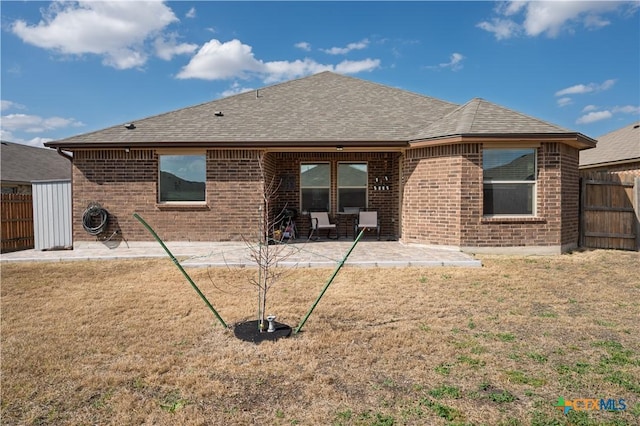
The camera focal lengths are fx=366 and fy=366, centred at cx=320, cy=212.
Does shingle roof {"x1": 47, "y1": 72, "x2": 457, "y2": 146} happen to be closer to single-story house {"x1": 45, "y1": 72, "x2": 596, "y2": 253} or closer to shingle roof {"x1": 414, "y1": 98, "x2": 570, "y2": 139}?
single-story house {"x1": 45, "y1": 72, "x2": 596, "y2": 253}

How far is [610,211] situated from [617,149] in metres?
5.65

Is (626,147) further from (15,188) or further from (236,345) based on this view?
(15,188)

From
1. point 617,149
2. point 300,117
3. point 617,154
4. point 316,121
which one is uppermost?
point 300,117

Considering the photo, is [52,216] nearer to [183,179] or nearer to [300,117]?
[183,179]

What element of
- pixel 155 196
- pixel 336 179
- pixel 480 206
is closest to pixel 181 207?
pixel 155 196

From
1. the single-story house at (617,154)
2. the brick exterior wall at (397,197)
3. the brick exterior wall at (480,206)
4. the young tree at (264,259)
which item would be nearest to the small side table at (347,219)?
the brick exterior wall at (397,197)

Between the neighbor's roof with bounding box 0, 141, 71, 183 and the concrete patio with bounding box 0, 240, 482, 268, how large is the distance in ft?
35.5

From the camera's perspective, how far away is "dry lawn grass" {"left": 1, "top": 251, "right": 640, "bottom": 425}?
2.70 metres

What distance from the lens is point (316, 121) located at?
10875 millimetres

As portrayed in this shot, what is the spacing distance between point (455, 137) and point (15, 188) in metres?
19.3

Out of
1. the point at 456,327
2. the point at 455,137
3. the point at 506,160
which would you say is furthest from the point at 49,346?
the point at 506,160

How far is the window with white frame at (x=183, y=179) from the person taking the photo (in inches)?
383

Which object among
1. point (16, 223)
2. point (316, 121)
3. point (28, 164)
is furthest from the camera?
point (28, 164)

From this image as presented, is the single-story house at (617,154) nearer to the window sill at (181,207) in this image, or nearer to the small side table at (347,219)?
the small side table at (347,219)
